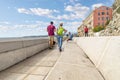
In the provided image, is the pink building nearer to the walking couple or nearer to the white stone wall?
the walking couple

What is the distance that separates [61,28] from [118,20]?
7729 cm

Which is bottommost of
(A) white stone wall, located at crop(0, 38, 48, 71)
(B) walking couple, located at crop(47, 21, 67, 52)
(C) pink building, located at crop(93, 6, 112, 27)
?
(A) white stone wall, located at crop(0, 38, 48, 71)

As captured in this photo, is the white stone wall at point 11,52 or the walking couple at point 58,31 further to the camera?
the walking couple at point 58,31

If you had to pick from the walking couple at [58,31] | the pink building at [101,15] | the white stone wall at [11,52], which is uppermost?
the pink building at [101,15]

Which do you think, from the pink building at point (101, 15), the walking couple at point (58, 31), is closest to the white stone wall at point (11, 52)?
the walking couple at point (58, 31)

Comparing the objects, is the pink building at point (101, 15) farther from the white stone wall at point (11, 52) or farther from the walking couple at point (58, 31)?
the white stone wall at point (11, 52)

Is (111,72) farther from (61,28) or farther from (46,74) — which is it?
(61,28)

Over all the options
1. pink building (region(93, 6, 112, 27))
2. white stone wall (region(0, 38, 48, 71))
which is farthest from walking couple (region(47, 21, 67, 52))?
pink building (region(93, 6, 112, 27))

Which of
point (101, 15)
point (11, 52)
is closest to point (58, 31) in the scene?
point (11, 52)

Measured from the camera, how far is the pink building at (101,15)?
106m

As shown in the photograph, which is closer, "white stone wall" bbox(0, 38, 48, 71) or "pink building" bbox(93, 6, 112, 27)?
"white stone wall" bbox(0, 38, 48, 71)

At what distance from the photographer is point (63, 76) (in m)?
4.35

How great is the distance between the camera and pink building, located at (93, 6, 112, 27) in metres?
106

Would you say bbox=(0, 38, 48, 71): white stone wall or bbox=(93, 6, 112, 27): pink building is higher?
bbox=(93, 6, 112, 27): pink building
